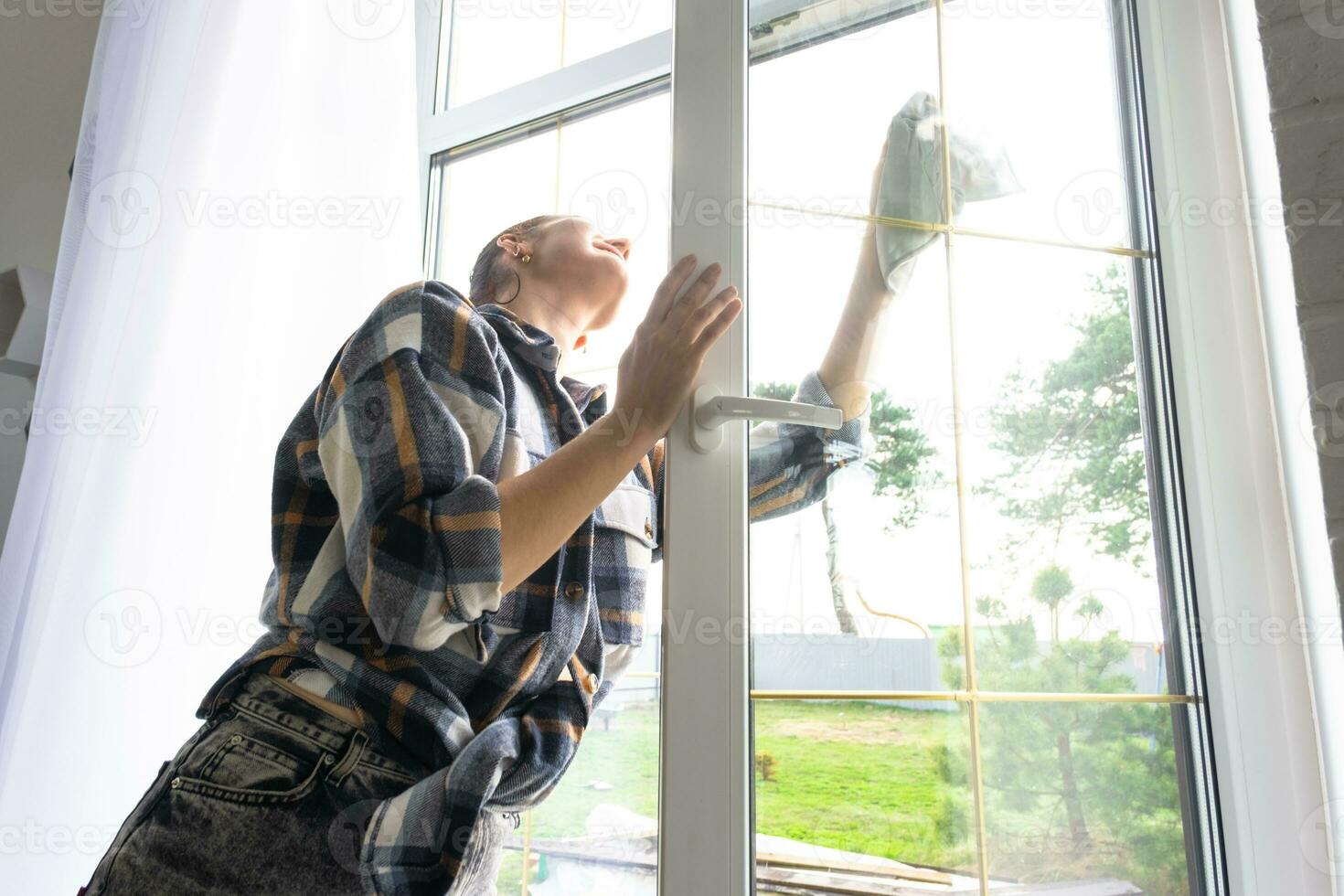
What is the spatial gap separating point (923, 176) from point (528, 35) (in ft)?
3.21

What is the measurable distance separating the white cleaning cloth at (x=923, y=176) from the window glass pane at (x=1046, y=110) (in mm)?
13

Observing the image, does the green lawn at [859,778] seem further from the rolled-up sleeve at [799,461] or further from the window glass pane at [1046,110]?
the window glass pane at [1046,110]

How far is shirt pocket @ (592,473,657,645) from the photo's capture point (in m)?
0.98

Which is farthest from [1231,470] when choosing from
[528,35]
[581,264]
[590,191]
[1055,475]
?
[528,35]

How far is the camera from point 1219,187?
3.21 ft

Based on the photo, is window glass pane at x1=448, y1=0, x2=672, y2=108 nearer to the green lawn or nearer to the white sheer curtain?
the white sheer curtain

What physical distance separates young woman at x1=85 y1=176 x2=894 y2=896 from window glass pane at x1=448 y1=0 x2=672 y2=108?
2.68 ft

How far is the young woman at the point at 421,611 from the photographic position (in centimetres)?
76

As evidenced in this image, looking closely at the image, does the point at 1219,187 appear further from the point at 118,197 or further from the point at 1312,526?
the point at 118,197

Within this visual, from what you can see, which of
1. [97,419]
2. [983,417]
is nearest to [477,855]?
[983,417]

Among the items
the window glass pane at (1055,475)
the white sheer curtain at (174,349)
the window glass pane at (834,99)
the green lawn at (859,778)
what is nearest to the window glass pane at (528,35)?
the white sheer curtain at (174,349)

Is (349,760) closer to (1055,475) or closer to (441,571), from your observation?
(441,571)

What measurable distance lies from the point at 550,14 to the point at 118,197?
30.9 inches

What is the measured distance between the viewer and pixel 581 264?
110 centimetres
